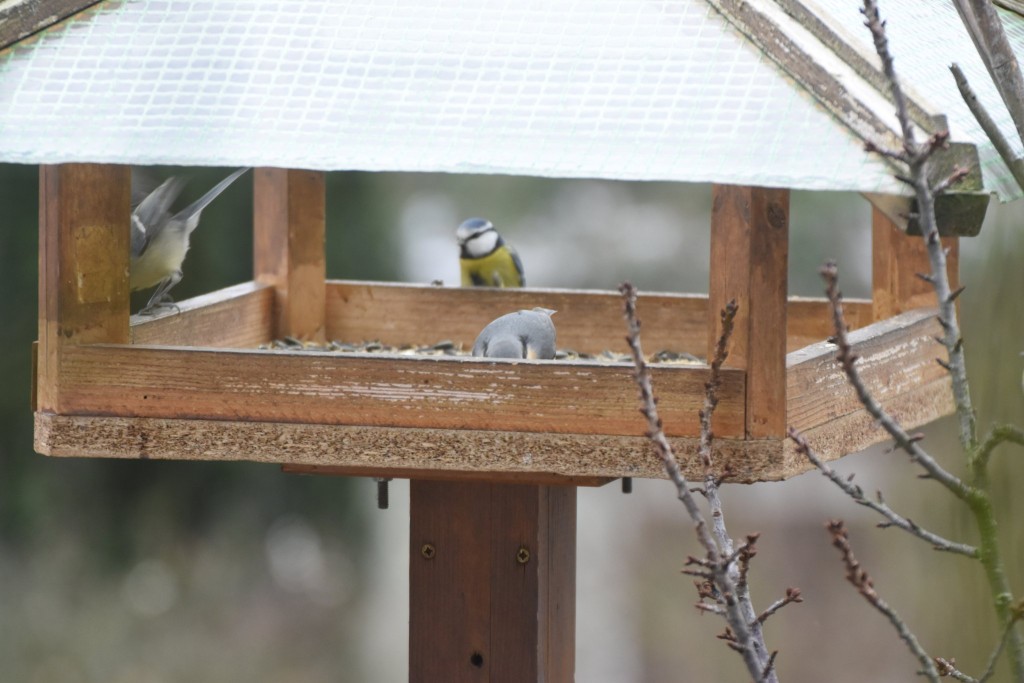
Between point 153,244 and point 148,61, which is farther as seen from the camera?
point 153,244

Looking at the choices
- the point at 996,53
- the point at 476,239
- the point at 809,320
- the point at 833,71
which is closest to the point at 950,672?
the point at 996,53

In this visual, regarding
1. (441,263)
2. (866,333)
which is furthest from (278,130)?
(441,263)

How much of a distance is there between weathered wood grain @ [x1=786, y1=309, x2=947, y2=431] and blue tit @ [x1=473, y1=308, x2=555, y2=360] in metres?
0.40

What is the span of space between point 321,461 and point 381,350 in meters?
0.96

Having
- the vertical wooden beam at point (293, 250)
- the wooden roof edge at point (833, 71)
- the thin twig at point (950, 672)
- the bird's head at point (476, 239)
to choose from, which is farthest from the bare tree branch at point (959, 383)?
the bird's head at point (476, 239)

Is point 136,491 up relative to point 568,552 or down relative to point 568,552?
up

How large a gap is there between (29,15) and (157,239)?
0.69 m

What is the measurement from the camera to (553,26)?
1971 millimetres

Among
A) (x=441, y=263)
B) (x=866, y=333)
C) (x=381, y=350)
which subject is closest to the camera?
(x=866, y=333)

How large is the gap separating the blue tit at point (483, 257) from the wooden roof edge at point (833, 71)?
2.30 metres

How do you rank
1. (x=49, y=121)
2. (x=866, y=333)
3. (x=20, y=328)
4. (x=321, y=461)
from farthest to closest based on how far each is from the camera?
(x=20, y=328)
(x=866, y=333)
(x=321, y=461)
(x=49, y=121)

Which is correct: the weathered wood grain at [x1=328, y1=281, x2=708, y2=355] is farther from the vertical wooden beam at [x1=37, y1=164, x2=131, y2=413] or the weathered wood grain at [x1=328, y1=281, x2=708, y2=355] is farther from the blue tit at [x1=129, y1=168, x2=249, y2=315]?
the vertical wooden beam at [x1=37, y1=164, x2=131, y2=413]

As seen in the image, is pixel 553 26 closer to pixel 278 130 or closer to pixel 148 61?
pixel 278 130

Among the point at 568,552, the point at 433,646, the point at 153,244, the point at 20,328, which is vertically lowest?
the point at 433,646
